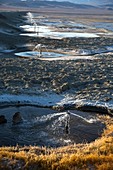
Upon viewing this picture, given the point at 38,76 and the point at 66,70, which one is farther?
the point at 66,70

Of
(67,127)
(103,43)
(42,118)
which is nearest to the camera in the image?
(67,127)

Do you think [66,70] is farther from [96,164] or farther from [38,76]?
[96,164]

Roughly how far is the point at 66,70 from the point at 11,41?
2210cm

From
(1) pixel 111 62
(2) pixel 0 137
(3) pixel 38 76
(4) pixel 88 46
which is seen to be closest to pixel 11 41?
(4) pixel 88 46

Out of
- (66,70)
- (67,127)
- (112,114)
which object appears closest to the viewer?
(67,127)

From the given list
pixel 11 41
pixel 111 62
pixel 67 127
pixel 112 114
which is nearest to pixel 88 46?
pixel 11 41

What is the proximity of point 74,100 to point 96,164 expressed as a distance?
12620 mm

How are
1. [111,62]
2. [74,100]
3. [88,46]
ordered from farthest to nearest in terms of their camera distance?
1. [88,46]
2. [111,62]
3. [74,100]

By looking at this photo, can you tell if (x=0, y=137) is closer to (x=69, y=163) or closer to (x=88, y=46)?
(x=69, y=163)

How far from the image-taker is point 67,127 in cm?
2048

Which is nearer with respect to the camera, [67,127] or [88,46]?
[67,127]

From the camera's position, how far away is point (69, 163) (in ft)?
43.4

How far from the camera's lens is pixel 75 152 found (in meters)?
14.9

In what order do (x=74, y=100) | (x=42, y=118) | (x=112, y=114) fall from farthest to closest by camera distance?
(x=74, y=100) → (x=112, y=114) → (x=42, y=118)
